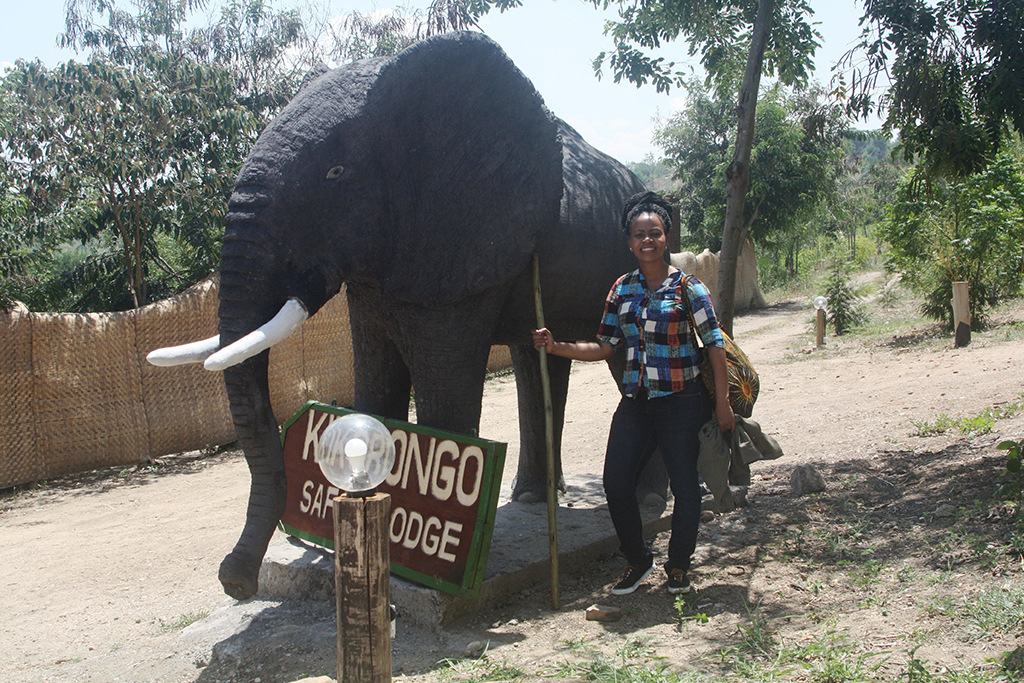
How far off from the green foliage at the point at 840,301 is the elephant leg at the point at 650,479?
10.0 metres

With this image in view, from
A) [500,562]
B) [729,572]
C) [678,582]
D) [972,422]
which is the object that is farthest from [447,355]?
[972,422]

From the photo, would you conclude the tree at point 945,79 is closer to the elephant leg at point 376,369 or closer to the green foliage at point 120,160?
the elephant leg at point 376,369

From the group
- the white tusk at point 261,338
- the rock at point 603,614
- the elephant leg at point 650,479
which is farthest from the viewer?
the elephant leg at point 650,479

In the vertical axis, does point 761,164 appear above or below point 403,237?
above

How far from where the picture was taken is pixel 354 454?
2.14 meters

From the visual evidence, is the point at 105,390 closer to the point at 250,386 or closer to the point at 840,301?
the point at 250,386

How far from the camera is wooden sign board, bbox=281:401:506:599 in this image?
11.6ft

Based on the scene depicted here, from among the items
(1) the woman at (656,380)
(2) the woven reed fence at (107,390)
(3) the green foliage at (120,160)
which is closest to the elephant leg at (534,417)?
(1) the woman at (656,380)

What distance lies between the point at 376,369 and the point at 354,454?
210cm

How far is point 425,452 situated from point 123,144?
23.2 ft

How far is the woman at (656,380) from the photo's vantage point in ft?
11.7

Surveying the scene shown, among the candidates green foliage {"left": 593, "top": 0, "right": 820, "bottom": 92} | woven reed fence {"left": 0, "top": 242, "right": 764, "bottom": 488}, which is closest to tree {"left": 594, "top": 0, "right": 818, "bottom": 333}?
green foliage {"left": 593, "top": 0, "right": 820, "bottom": 92}

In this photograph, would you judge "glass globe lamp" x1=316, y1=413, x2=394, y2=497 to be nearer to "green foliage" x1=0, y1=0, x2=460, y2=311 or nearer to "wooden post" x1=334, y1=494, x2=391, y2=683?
"wooden post" x1=334, y1=494, x2=391, y2=683

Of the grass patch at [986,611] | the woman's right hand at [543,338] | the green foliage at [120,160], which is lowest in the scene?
the grass patch at [986,611]
